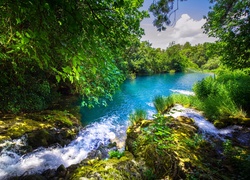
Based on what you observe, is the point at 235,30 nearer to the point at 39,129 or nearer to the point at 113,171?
the point at 113,171

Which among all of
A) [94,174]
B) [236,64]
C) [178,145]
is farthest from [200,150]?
[236,64]

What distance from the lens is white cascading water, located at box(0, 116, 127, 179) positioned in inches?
152

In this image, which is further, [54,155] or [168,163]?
[54,155]

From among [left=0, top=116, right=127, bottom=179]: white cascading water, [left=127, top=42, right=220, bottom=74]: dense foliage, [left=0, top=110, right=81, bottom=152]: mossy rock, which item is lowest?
[left=0, top=116, right=127, bottom=179]: white cascading water

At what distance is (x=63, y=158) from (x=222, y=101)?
6456mm

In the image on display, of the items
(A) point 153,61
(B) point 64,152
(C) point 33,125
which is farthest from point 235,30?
(A) point 153,61

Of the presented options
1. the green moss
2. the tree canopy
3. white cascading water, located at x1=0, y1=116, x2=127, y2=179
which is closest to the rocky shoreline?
white cascading water, located at x1=0, y1=116, x2=127, y2=179

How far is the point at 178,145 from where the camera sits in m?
3.18

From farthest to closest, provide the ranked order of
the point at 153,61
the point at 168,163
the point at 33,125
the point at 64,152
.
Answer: the point at 153,61 → the point at 33,125 → the point at 64,152 → the point at 168,163

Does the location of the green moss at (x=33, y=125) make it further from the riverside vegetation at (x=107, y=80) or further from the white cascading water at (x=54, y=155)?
the white cascading water at (x=54, y=155)

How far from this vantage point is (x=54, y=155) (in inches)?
182

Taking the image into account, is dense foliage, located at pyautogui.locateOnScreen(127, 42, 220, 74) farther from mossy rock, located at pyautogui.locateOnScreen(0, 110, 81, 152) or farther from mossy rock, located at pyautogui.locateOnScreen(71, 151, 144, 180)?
mossy rock, located at pyautogui.locateOnScreen(71, 151, 144, 180)

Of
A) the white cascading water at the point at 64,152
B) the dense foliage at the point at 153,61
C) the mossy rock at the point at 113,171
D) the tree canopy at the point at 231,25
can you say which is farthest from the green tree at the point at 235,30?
the dense foliage at the point at 153,61

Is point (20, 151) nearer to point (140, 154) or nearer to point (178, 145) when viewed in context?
point (140, 154)
